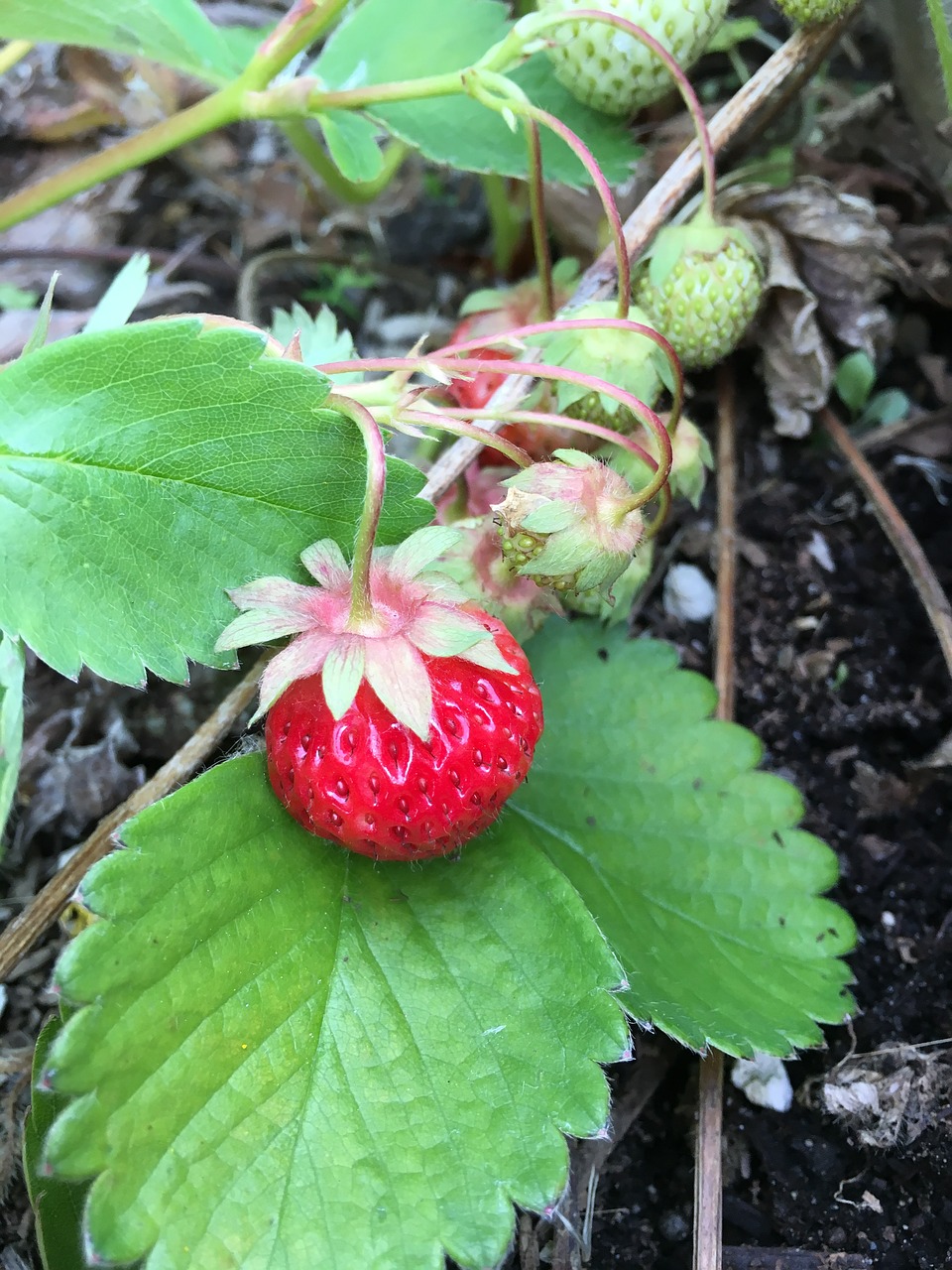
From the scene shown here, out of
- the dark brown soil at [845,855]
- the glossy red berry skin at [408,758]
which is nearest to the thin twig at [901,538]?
the dark brown soil at [845,855]

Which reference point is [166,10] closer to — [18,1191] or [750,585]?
[750,585]

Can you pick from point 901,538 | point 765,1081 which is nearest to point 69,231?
point 901,538

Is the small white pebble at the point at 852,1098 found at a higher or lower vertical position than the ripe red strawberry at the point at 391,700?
lower

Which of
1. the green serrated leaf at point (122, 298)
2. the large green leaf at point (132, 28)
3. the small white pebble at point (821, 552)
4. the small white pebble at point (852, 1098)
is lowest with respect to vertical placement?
the small white pebble at point (852, 1098)

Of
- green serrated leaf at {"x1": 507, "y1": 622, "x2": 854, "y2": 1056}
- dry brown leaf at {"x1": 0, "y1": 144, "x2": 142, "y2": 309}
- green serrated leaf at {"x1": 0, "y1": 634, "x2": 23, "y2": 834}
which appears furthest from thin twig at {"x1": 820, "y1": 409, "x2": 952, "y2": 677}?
dry brown leaf at {"x1": 0, "y1": 144, "x2": 142, "y2": 309}

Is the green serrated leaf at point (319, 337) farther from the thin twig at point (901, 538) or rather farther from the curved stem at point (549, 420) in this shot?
the thin twig at point (901, 538)

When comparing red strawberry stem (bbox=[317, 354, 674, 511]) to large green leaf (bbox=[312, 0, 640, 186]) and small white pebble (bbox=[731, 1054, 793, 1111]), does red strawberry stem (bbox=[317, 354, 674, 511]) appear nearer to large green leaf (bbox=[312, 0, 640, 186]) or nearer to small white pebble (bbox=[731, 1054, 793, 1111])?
large green leaf (bbox=[312, 0, 640, 186])
